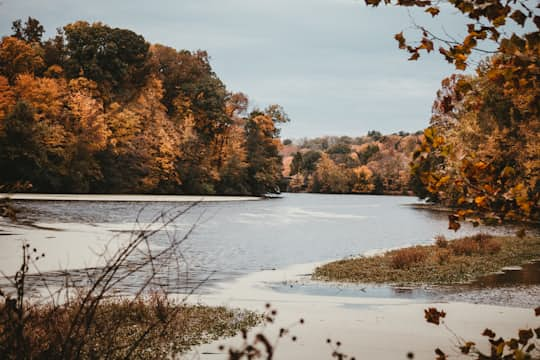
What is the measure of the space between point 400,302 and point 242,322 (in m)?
3.64

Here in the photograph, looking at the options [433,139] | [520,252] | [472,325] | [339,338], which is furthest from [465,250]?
[433,139]

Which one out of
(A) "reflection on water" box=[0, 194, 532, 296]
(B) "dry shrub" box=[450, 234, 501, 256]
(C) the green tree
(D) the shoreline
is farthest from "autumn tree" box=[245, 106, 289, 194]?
(D) the shoreline

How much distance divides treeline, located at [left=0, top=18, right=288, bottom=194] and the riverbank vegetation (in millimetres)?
31769

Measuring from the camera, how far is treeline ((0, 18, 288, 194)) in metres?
44.1

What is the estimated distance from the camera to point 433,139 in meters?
2.44

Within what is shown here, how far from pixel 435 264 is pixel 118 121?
4383 cm

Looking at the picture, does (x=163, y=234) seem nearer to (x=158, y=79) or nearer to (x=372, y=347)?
(x=372, y=347)

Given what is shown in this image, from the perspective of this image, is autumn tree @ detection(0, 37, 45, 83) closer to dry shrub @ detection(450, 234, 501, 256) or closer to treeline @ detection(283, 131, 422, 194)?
dry shrub @ detection(450, 234, 501, 256)

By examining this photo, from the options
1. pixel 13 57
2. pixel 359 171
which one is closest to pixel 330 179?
pixel 359 171

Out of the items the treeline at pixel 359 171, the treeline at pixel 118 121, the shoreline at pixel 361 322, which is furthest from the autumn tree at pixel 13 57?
the treeline at pixel 359 171

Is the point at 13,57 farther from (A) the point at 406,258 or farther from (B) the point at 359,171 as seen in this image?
(B) the point at 359,171

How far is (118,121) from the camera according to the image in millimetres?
53656

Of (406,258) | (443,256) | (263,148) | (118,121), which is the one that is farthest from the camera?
(263,148)

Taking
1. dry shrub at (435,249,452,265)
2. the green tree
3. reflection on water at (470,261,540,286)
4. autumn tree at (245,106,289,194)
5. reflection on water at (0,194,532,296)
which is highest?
the green tree
